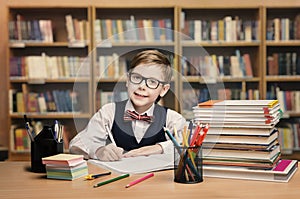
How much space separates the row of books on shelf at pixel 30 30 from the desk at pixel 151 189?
3.11 metres

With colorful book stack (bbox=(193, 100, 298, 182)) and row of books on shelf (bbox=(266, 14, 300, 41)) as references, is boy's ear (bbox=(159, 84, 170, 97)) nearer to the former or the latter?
colorful book stack (bbox=(193, 100, 298, 182))

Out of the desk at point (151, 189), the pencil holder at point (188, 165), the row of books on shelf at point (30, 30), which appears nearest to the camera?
the desk at point (151, 189)

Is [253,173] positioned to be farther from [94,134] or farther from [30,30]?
[30,30]

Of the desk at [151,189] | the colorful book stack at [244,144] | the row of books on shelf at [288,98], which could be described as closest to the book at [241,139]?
the colorful book stack at [244,144]

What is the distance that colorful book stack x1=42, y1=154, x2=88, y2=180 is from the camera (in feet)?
4.64

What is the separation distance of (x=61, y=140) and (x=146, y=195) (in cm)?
44

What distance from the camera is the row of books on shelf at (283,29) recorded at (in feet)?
14.7

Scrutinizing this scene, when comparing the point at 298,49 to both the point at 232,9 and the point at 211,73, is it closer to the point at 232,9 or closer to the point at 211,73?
the point at 232,9

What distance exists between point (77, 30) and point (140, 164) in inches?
121

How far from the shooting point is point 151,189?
131 cm

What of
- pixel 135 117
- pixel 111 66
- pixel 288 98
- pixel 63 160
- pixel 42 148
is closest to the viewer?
pixel 63 160

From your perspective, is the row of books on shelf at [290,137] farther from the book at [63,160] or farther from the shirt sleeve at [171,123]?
the book at [63,160]

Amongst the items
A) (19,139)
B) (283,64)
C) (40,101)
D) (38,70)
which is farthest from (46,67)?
(283,64)

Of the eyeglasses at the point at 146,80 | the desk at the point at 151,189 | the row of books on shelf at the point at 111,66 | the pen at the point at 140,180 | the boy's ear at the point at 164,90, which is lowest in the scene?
the desk at the point at 151,189
